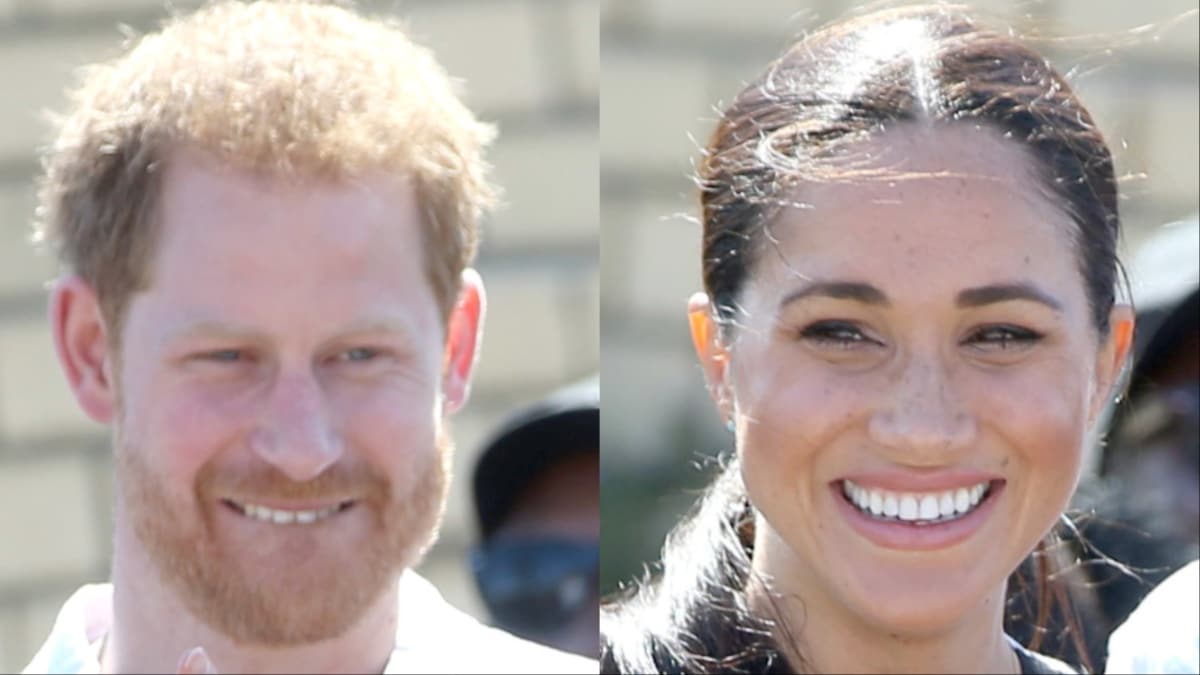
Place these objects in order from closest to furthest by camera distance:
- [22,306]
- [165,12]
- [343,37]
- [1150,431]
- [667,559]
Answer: [667,559]
[343,37]
[1150,431]
[165,12]
[22,306]

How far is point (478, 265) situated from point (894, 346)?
6.17ft

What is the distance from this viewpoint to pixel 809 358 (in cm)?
188

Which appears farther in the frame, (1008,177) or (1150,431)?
(1150,431)

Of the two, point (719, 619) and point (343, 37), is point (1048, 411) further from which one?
point (343, 37)

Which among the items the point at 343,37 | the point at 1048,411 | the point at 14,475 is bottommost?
the point at 14,475

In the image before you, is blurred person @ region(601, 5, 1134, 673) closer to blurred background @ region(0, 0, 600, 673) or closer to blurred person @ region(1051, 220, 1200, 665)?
blurred person @ region(1051, 220, 1200, 665)

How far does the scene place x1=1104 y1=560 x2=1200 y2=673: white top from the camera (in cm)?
202

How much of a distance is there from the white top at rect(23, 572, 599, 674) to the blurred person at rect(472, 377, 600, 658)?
51 centimetres

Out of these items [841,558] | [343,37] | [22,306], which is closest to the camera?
[841,558]

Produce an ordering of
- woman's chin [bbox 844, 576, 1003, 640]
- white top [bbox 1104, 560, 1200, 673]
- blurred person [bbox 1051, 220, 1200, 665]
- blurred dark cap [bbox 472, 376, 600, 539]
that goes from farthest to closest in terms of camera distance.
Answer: blurred dark cap [bbox 472, 376, 600, 539]
blurred person [bbox 1051, 220, 1200, 665]
white top [bbox 1104, 560, 1200, 673]
woman's chin [bbox 844, 576, 1003, 640]

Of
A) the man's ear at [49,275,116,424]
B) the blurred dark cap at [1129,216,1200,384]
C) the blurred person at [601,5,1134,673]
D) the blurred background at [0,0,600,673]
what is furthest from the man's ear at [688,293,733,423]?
the blurred background at [0,0,600,673]

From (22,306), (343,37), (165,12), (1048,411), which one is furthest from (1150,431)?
(22,306)

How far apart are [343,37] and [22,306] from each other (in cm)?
160

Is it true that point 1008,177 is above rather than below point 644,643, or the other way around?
above
